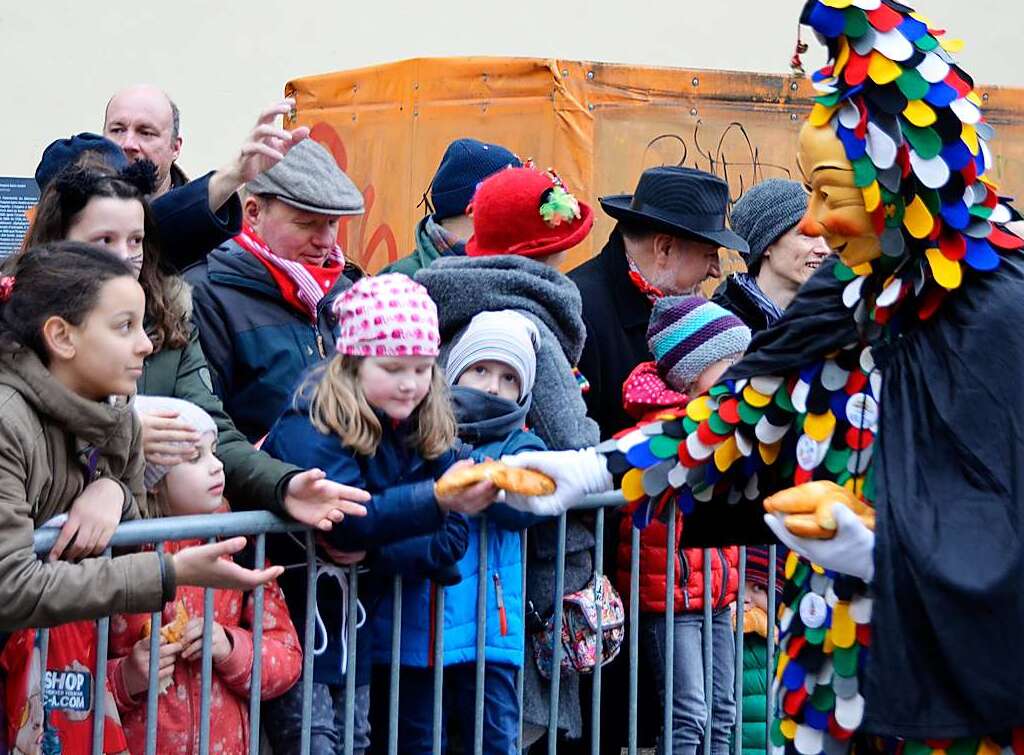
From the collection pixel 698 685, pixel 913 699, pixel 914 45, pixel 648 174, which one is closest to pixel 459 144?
pixel 648 174

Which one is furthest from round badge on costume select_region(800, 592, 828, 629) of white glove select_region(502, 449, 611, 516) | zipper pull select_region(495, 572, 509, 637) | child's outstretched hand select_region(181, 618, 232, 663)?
child's outstretched hand select_region(181, 618, 232, 663)

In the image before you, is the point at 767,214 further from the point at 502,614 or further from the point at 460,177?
the point at 502,614

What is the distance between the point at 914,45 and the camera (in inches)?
118

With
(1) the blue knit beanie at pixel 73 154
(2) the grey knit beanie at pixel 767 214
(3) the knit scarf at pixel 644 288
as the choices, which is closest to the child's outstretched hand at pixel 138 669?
(1) the blue knit beanie at pixel 73 154

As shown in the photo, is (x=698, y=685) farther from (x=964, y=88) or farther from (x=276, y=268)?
(x=964, y=88)

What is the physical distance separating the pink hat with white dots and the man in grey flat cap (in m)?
0.46

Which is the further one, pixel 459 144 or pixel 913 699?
pixel 459 144

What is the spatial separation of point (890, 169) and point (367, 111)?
4944mm

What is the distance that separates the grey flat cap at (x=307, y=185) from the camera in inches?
171

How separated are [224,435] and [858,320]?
4.79 ft

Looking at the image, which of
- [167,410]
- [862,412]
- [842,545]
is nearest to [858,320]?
[862,412]

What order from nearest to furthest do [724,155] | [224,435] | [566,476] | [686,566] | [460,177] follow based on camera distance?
[566,476] < [224,435] < [686,566] < [460,177] < [724,155]

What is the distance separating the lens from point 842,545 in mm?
2879

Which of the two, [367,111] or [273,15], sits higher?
[273,15]
